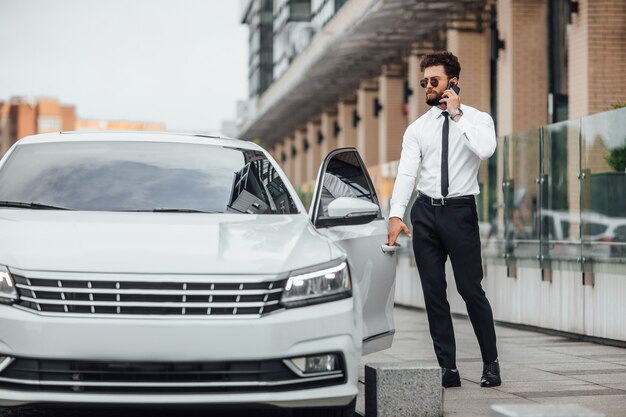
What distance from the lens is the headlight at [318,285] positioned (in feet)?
17.9

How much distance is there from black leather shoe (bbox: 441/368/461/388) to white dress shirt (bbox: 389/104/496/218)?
1.03 meters

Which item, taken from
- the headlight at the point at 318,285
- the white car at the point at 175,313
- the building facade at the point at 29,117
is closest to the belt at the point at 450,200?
the white car at the point at 175,313

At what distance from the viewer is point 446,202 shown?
737 cm

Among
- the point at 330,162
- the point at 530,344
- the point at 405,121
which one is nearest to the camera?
the point at 330,162

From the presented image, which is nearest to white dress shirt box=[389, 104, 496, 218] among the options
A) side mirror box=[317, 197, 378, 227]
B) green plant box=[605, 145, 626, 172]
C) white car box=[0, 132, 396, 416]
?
side mirror box=[317, 197, 378, 227]

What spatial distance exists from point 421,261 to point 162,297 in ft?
8.58

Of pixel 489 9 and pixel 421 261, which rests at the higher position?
pixel 489 9

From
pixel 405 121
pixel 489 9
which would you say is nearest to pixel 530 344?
pixel 489 9

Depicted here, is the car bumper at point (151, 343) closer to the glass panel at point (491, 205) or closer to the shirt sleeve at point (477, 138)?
the shirt sleeve at point (477, 138)

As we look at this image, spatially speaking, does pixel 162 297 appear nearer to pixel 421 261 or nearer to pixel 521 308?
pixel 421 261

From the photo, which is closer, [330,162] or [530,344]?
[330,162]

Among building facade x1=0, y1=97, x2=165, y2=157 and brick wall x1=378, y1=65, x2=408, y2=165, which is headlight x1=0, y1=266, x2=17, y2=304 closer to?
brick wall x1=378, y1=65, x2=408, y2=165

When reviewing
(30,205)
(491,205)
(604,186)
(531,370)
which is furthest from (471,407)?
(491,205)

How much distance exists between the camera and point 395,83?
29.7 metres
